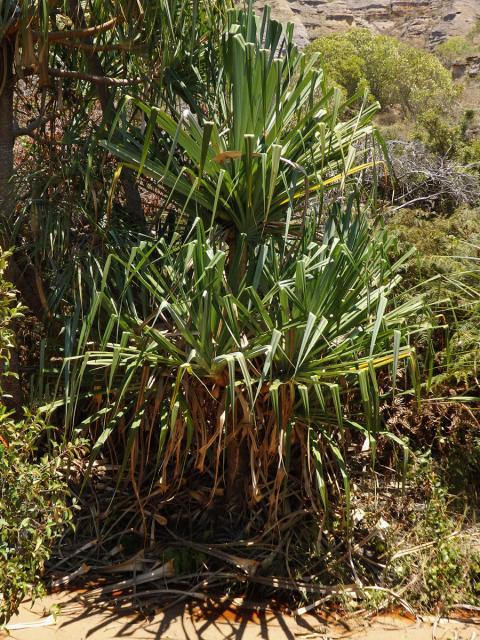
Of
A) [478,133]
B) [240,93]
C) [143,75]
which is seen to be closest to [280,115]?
[240,93]

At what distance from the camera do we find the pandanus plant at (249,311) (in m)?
3.52

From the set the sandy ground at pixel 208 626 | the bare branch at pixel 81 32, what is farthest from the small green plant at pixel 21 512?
the bare branch at pixel 81 32

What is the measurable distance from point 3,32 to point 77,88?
38.0 inches

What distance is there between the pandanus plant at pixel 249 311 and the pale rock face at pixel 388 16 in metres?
22.7

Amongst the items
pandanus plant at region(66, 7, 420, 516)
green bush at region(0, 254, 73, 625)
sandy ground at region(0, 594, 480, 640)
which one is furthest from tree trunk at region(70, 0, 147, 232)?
sandy ground at region(0, 594, 480, 640)

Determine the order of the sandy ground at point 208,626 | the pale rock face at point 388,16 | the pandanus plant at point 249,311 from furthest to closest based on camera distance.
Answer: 1. the pale rock face at point 388,16
2. the pandanus plant at point 249,311
3. the sandy ground at point 208,626

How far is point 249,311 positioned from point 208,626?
4.58ft

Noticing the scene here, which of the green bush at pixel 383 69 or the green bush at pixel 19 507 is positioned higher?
the green bush at pixel 383 69

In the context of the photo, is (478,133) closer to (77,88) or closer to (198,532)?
(77,88)

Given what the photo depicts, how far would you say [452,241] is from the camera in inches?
219

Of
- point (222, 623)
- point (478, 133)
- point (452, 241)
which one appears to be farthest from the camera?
point (478, 133)

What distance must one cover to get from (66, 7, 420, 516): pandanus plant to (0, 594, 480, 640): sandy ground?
547 millimetres

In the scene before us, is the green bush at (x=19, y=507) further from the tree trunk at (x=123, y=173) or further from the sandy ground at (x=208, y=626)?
the tree trunk at (x=123, y=173)

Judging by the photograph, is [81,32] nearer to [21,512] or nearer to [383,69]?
[21,512]
